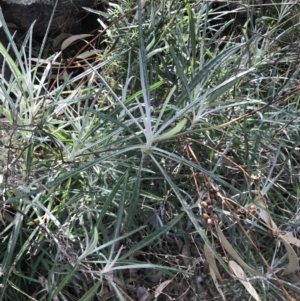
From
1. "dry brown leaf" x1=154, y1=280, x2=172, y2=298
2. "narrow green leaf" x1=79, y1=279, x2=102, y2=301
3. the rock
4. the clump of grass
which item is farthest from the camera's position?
the rock

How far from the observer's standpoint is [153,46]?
1.26 meters

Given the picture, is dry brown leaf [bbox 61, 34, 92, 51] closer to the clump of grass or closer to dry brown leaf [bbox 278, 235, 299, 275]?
the clump of grass

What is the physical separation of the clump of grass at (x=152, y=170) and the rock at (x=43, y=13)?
138 mm

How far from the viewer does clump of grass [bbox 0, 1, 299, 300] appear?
41.8 inches

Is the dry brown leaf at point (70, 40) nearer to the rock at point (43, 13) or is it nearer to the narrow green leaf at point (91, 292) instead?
the rock at point (43, 13)

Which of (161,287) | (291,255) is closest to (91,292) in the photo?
(161,287)

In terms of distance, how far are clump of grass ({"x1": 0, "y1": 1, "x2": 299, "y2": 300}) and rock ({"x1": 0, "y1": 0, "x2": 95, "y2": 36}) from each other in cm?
14

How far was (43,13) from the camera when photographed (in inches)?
53.3

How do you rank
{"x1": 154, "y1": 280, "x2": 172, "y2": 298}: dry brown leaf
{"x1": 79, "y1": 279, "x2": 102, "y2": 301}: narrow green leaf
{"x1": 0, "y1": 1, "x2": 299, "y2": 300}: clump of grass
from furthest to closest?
1. {"x1": 154, "y1": 280, "x2": 172, "y2": 298}: dry brown leaf
2. {"x1": 0, "y1": 1, "x2": 299, "y2": 300}: clump of grass
3. {"x1": 79, "y1": 279, "x2": 102, "y2": 301}: narrow green leaf

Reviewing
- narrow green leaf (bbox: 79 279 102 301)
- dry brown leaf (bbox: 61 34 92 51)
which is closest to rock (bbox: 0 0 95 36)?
dry brown leaf (bbox: 61 34 92 51)

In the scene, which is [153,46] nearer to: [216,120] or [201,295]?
[216,120]

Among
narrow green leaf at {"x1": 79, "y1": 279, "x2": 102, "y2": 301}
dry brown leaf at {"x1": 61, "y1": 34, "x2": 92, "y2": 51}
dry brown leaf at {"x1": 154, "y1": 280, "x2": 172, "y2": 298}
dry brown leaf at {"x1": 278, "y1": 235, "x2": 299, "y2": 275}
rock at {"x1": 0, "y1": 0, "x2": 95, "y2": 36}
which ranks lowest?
dry brown leaf at {"x1": 154, "y1": 280, "x2": 172, "y2": 298}

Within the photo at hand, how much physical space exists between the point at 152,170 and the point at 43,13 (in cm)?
58

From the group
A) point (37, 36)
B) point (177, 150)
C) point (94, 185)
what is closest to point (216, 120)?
point (177, 150)
